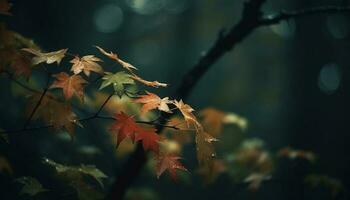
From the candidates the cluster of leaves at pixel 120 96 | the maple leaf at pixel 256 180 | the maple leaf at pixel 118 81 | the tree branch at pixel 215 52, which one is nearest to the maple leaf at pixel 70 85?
the cluster of leaves at pixel 120 96

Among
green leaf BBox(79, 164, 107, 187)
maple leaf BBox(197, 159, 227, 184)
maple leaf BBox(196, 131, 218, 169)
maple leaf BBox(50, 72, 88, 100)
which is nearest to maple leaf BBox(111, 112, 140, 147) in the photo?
maple leaf BBox(50, 72, 88, 100)

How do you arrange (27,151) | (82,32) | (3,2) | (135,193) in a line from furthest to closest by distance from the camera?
(82,32) → (135,193) → (27,151) → (3,2)

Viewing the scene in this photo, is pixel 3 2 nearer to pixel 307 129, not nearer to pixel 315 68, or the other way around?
pixel 307 129

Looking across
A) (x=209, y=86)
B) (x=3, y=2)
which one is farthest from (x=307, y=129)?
(x=209, y=86)

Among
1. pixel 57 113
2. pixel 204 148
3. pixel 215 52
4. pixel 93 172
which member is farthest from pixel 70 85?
pixel 215 52

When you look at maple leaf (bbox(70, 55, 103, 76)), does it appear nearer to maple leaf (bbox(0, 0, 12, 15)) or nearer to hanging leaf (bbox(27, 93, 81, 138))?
hanging leaf (bbox(27, 93, 81, 138))

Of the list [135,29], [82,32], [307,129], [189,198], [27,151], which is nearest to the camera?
[27,151]
